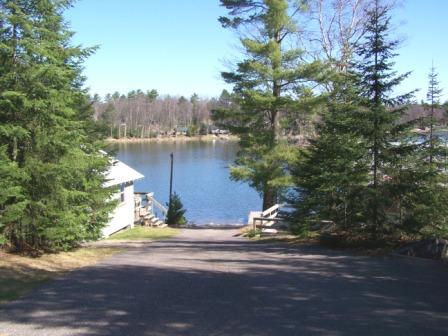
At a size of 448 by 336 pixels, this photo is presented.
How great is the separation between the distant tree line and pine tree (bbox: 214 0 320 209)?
4275 inches

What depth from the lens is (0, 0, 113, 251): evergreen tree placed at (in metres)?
10.2

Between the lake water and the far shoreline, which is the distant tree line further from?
the lake water

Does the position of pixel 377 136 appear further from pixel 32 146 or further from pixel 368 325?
pixel 32 146

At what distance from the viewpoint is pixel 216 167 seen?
231 ft

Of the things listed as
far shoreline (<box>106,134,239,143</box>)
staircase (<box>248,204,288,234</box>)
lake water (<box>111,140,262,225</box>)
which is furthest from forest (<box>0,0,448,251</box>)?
far shoreline (<box>106,134,239,143</box>)

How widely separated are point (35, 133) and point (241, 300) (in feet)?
19.9

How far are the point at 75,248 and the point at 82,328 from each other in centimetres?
692

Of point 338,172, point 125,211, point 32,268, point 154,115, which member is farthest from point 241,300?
point 154,115

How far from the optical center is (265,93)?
24.7 meters

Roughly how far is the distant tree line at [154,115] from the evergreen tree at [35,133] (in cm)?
12171

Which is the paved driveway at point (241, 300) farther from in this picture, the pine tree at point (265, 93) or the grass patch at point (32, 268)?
the pine tree at point (265, 93)

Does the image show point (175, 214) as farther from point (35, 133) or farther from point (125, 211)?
point (35, 133)

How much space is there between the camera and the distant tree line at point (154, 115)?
141875mm

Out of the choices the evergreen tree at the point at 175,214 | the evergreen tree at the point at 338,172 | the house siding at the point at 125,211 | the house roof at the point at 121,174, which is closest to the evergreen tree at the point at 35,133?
the evergreen tree at the point at 338,172
